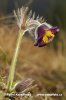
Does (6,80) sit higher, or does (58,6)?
(58,6)

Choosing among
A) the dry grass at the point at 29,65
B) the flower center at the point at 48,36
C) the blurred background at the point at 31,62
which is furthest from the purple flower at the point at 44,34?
the dry grass at the point at 29,65

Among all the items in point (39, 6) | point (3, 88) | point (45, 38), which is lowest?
point (3, 88)

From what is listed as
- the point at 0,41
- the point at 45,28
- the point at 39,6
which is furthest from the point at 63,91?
the point at 39,6

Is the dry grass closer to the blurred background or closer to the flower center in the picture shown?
the blurred background

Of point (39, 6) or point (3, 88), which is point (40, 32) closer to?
point (3, 88)

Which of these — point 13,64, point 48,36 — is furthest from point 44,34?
point 13,64

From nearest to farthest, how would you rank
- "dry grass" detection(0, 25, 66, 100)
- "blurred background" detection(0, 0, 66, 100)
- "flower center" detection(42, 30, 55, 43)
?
"flower center" detection(42, 30, 55, 43) → "blurred background" detection(0, 0, 66, 100) → "dry grass" detection(0, 25, 66, 100)

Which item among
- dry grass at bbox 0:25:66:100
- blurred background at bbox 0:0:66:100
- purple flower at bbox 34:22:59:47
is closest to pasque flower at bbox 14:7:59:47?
purple flower at bbox 34:22:59:47

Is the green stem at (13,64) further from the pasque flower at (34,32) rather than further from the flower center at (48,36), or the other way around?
the flower center at (48,36)
